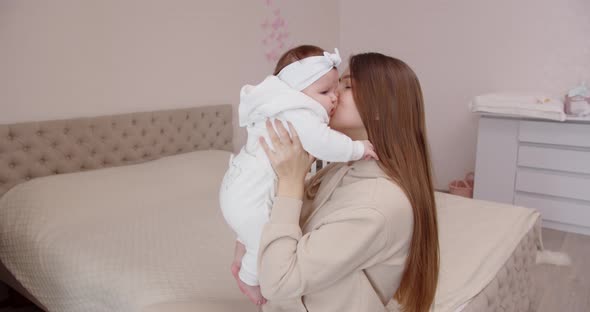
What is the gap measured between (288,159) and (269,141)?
13 centimetres

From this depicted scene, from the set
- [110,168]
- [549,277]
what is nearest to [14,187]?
[110,168]

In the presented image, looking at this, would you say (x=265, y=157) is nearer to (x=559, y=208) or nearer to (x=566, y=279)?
(x=566, y=279)

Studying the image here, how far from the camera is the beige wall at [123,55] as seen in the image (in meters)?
2.11

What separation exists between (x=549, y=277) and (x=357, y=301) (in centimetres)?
208

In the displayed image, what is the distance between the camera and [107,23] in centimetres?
237

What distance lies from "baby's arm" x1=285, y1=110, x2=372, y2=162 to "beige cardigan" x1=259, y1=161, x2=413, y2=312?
56 mm

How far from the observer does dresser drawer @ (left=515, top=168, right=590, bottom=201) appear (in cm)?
301

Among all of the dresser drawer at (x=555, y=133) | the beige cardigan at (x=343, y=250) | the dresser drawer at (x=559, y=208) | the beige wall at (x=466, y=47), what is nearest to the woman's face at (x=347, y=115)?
the beige cardigan at (x=343, y=250)

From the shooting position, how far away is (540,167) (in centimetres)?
313

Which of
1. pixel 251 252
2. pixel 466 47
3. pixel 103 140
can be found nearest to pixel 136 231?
pixel 103 140

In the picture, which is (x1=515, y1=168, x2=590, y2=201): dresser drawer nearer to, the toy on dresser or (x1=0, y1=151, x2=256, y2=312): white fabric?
the toy on dresser

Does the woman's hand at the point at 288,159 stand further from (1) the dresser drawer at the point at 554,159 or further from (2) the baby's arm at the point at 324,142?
(1) the dresser drawer at the point at 554,159

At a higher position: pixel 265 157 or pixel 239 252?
pixel 265 157

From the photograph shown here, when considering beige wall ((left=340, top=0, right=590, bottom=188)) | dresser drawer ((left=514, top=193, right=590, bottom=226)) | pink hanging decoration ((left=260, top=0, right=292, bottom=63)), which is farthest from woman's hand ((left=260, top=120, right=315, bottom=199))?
beige wall ((left=340, top=0, right=590, bottom=188))
